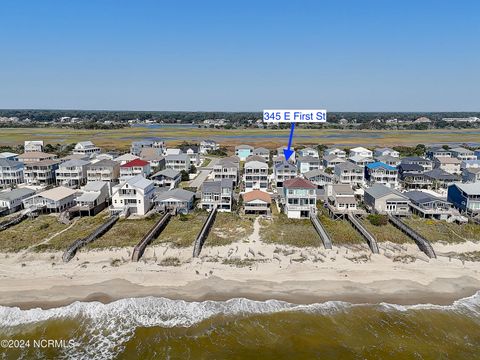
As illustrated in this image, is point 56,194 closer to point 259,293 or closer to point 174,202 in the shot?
point 174,202

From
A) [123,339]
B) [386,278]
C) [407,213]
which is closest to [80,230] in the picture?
[123,339]

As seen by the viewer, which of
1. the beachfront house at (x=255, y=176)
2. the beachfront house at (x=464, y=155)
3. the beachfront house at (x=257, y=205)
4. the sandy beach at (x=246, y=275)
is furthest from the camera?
the beachfront house at (x=464, y=155)

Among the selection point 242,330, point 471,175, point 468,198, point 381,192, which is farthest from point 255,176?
point 471,175

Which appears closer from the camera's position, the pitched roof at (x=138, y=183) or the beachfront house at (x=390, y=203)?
the beachfront house at (x=390, y=203)

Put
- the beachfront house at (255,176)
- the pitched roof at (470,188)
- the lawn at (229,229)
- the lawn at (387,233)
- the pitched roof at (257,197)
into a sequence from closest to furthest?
the lawn at (229,229) < the lawn at (387,233) < the pitched roof at (470,188) < the pitched roof at (257,197) < the beachfront house at (255,176)

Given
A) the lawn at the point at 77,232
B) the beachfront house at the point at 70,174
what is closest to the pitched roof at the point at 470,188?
the lawn at the point at 77,232

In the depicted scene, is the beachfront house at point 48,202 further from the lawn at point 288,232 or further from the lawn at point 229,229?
the lawn at point 288,232

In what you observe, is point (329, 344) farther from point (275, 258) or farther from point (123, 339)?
point (123, 339)

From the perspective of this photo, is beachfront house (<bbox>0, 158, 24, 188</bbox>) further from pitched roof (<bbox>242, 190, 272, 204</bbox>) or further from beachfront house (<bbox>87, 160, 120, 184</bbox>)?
pitched roof (<bbox>242, 190, 272, 204</bbox>)
